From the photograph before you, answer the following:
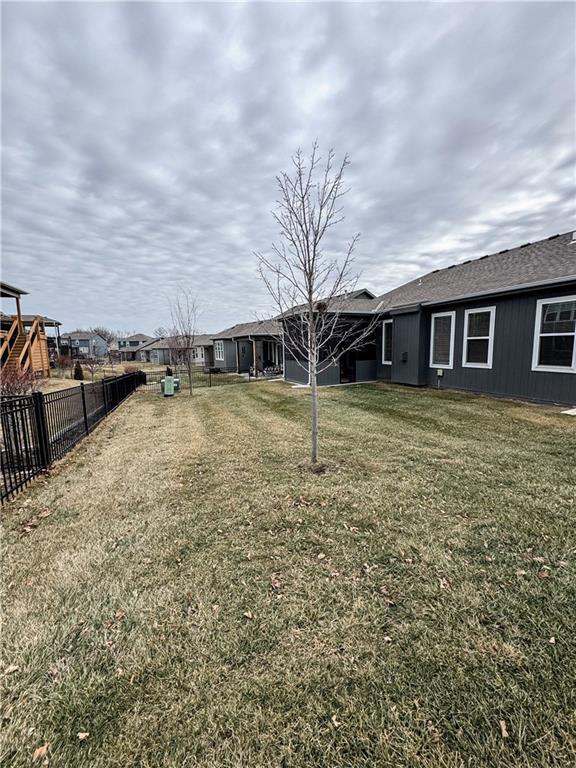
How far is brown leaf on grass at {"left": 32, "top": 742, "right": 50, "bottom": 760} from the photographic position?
155cm

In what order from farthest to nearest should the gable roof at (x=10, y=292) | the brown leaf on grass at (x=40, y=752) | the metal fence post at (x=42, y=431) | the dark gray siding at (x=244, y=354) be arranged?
1. the dark gray siding at (x=244, y=354)
2. the gable roof at (x=10, y=292)
3. the metal fence post at (x=42, y=431)
4. the brown leaf on grass at (x=40, y=752)

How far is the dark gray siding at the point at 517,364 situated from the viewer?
8.93 m

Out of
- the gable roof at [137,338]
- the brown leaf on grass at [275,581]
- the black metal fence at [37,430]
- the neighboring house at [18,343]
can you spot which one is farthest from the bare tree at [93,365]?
the gable roof at [137,338]

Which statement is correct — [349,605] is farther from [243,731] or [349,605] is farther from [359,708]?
[243,731]

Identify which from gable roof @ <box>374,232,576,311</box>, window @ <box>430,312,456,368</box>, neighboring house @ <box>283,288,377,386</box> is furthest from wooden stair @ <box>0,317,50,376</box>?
window @ <box>430,312,456,368</box>

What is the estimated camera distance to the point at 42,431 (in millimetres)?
5562

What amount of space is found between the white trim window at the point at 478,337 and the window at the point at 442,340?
565mm

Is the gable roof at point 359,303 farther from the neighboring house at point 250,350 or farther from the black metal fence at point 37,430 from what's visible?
the black metal fence at point 37,430

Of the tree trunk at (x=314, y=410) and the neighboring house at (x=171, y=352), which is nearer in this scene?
the tree trunk at (x=314, y=410)

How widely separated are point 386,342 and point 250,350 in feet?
59.5

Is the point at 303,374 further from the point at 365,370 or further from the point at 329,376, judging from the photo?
the point at 365,370

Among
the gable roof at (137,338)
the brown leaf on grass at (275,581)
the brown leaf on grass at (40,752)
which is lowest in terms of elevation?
the brown leaf on grass at (275,581)

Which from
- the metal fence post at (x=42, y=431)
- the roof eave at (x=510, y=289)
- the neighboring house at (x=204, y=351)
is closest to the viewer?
the metal fence post at (x=42, y=431)

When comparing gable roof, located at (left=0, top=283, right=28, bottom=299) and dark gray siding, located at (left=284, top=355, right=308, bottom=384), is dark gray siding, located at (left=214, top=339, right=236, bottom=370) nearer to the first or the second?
dark gray siding, located at (left=284, top=355, right=308, bottom=384)
